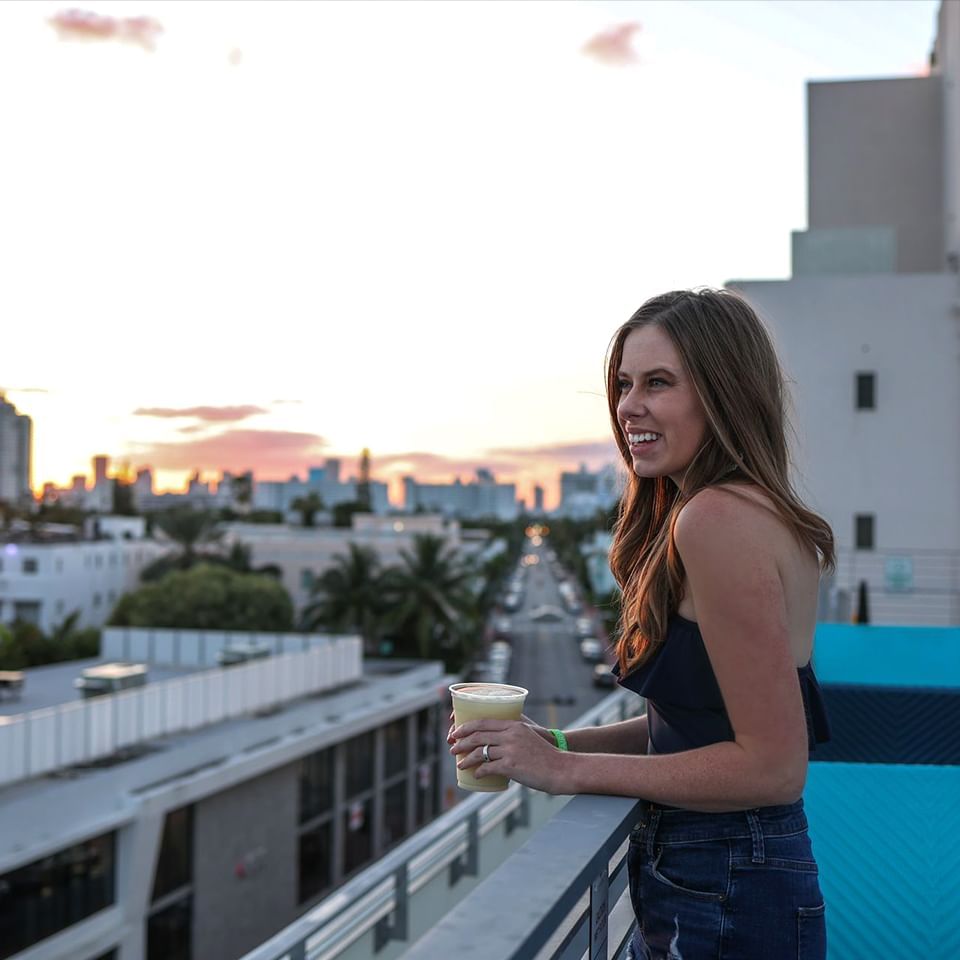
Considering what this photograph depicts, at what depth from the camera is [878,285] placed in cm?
1705

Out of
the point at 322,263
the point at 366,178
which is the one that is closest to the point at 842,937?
the point at 366,178

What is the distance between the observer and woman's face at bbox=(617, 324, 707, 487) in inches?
69.9

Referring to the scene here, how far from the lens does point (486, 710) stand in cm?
181

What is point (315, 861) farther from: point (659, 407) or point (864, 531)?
point (659, 407)

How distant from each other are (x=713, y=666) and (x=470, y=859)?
739cm

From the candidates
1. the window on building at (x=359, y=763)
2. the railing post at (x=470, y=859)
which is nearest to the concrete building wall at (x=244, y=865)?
the window on building at (x=359, y=763)

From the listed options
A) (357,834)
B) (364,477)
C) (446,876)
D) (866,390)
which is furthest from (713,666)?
(364,477)

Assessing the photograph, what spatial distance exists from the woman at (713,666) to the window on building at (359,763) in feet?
63.5

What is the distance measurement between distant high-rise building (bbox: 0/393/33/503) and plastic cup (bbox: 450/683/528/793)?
98.3 m

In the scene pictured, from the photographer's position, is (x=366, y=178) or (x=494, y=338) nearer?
(x=366, y=178)

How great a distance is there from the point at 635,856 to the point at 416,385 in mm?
77348

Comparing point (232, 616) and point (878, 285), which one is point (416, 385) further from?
point (878, 285)

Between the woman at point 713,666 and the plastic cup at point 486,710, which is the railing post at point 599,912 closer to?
the woman at point 713,666

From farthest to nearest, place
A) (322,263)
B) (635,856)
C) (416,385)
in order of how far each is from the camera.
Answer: (416,385), (322,263), (635,856)
